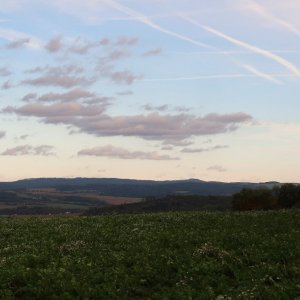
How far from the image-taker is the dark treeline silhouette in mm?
89500

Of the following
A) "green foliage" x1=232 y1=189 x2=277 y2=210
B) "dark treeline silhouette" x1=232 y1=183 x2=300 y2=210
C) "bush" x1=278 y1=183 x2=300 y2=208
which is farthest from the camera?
"bush" x1=278 y1=183 x2=300 y2=208

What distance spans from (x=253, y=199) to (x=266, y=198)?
3.15 meters

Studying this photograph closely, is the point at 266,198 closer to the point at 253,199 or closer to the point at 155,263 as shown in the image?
the point at 253,199

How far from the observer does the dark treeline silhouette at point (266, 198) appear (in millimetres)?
89500

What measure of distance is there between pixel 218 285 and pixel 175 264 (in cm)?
318

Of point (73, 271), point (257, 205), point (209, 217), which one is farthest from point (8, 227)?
point (257, 205)

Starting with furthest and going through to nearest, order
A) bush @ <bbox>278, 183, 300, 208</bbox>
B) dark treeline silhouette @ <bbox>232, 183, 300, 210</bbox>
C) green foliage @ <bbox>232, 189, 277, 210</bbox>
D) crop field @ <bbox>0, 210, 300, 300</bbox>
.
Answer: bush @ <bbox>278, 183, 300, 208</bbox>
dark treeline silhouette @ <bbox>232, 183, 300, 210</bbox>
green foliage @ <bbox>232, 189, 277, 210</bbox>
crop field @ <bbox>0, 210, 300, 300</bbox>

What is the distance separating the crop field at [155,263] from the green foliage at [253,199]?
181ft

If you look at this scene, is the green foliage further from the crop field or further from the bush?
the crop field

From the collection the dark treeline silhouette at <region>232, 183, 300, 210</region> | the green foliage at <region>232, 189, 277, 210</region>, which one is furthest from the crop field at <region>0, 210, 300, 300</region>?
the dark treeline silhouette at <region>232, 183, 300, 210</region>

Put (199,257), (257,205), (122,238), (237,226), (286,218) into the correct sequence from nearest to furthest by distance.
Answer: (199,257) → (122,238) → (237,226) → (286,218) → (257,205)

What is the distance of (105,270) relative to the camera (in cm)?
2227

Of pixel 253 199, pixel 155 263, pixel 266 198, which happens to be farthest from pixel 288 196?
pixel 155 263

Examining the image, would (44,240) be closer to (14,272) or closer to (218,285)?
(14,272)
